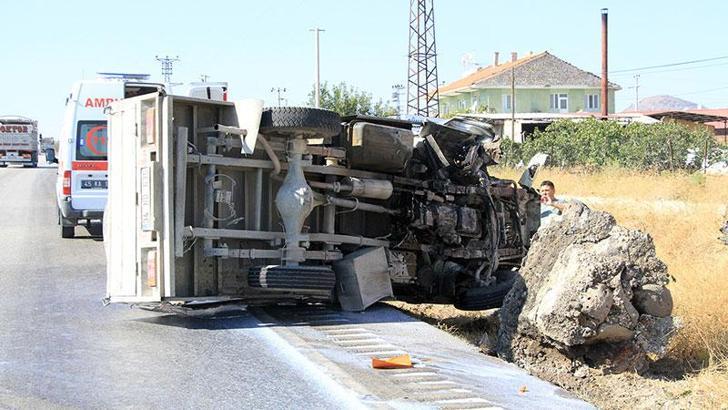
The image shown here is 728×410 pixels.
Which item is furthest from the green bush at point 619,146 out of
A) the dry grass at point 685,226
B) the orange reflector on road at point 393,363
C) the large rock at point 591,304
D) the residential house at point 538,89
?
the residential house at point 538,89

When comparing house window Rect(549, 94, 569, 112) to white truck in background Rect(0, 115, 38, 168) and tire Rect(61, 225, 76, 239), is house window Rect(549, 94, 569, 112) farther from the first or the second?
tire Rect(61, 225, 76, 239)

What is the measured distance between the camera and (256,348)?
24.6 ft

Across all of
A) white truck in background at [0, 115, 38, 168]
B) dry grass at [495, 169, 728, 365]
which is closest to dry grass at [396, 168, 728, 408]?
dry grass at [495, 169, 728, 365]

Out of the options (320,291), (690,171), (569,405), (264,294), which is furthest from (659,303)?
(690,171)

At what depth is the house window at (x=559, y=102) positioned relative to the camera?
86250 millimetres

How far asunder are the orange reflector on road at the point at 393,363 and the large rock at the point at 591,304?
1435 millimetres

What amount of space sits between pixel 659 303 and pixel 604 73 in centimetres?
4988

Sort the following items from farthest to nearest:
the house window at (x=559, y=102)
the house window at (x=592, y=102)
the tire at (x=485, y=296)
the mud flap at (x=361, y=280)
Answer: the house window at (x=592, y=102)
the house window at (x=559, y=102)
the tire at (x=485, y=296)
the mud flap at (x=361, y=280)

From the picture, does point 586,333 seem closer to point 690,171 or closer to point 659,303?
point 659,303

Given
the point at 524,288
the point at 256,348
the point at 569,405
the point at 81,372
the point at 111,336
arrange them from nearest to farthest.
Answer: the point at 569,405 < the point at 81,372 < the point at 256,348 < the point at 111,336 < the point at 524,288

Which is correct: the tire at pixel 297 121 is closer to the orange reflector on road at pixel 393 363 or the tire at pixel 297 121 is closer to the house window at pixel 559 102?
the orange reflector on road at pixel 393 363

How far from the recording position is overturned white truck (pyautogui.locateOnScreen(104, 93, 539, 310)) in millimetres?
8422

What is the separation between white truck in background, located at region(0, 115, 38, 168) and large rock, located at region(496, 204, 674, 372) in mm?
53089

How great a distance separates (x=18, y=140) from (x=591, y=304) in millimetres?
55632
